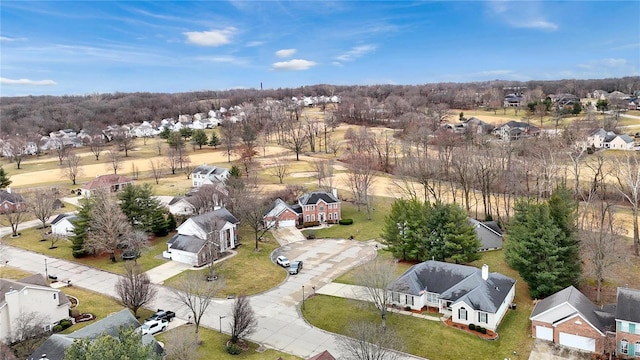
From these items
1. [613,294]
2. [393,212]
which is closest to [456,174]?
[393,212]

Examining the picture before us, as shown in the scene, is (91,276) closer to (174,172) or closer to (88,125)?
(174,172)

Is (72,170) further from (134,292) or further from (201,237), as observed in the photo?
(134,292)

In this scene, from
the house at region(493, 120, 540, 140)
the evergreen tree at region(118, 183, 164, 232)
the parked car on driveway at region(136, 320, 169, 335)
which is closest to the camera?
the parked car on driveway at region(136, 320, 169, 335)

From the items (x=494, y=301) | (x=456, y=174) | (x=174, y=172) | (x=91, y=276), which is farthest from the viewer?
(x=174, y=172)

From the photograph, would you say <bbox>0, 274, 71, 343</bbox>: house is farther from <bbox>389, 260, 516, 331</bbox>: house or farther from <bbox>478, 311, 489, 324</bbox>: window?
<bbox>478, 311, 489, 324</bbox>: window

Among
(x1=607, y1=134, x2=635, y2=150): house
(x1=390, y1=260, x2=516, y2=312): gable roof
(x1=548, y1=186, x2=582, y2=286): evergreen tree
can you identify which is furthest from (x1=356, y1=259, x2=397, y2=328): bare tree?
(x1=607, y1=134, x2=635, y2=150): house

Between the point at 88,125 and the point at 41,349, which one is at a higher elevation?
the point at 88,125

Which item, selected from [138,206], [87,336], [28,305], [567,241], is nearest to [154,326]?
[87,336]
